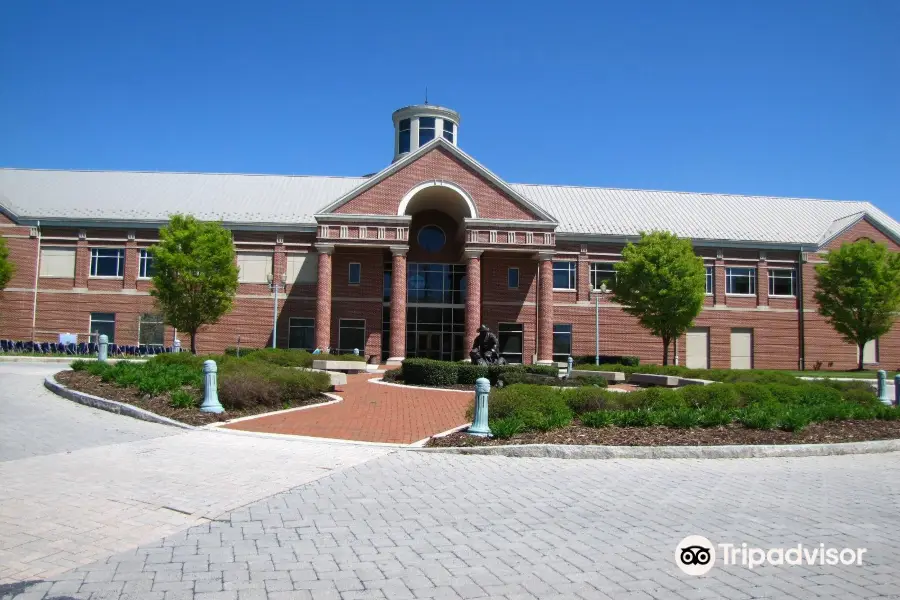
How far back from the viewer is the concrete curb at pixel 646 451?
1021cm

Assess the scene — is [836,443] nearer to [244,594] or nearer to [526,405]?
[526,405]

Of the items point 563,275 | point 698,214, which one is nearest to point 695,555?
point 563,275

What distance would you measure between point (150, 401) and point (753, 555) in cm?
1188

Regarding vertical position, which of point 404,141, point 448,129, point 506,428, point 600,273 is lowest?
point 506,428

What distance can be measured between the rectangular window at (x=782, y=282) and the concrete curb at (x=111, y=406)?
3955cm

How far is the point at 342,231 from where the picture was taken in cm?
3634

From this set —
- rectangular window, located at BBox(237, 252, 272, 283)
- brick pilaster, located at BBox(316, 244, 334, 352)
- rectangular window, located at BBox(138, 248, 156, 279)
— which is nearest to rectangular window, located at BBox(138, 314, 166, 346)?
rectangular window, located at BBox(138, 248, 156, 279)

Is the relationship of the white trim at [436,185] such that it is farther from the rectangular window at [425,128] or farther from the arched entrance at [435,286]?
the rectangular window at [425,128]

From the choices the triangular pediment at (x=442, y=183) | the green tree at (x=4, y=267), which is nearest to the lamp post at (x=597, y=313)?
the triangular pediment at (x=442, y=183)

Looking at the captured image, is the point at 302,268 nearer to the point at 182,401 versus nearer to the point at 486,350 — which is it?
the point at 486,350

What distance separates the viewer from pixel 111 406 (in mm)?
13469

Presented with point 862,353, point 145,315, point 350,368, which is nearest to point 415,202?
point 350,368

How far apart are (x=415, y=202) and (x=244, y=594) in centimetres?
3484

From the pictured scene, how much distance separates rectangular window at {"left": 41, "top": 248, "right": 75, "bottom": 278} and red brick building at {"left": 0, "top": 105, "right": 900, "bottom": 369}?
58 mm
